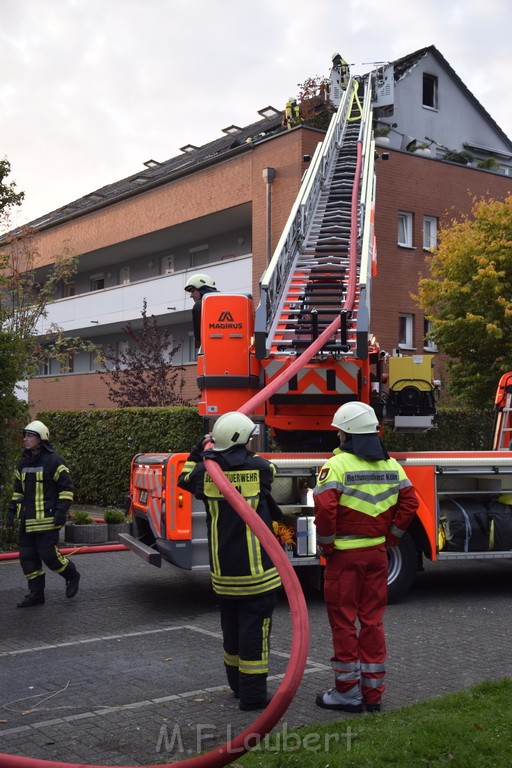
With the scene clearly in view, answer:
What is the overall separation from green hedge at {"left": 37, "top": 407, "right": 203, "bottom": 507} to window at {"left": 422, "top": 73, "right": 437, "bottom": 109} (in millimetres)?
18730

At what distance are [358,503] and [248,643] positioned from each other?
1.07m

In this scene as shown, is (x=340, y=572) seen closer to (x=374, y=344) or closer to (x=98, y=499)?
(x=374, y=344)

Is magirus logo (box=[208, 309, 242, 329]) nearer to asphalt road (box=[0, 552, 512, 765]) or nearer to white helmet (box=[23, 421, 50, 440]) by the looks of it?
white helmet (box=[23, 421, 50, 440])

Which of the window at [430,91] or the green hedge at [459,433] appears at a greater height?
the window at [430,91]

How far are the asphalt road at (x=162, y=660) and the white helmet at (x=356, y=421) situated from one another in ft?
5.54

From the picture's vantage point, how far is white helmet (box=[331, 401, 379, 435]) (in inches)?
227

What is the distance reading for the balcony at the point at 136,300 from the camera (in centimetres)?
2628

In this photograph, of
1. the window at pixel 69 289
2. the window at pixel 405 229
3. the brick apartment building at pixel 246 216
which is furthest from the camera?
the window at pixel 69 289

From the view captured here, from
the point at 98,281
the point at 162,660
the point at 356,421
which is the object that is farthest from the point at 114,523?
the point at 98,281

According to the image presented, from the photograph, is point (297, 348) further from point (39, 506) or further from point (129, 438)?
point (129, 438)

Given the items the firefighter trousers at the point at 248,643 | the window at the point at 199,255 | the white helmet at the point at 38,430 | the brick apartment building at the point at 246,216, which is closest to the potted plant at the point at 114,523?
the white helmet at the point at 38,430

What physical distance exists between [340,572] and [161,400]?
1626 cm

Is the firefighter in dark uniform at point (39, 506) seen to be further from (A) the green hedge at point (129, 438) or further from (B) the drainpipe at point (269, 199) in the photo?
(B) the drainpipe at point (269, 199)

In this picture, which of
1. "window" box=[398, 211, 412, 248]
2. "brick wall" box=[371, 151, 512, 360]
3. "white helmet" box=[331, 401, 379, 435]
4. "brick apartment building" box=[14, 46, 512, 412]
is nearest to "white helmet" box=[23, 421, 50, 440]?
"white helmet" box=[331, 401, 379, 435]
